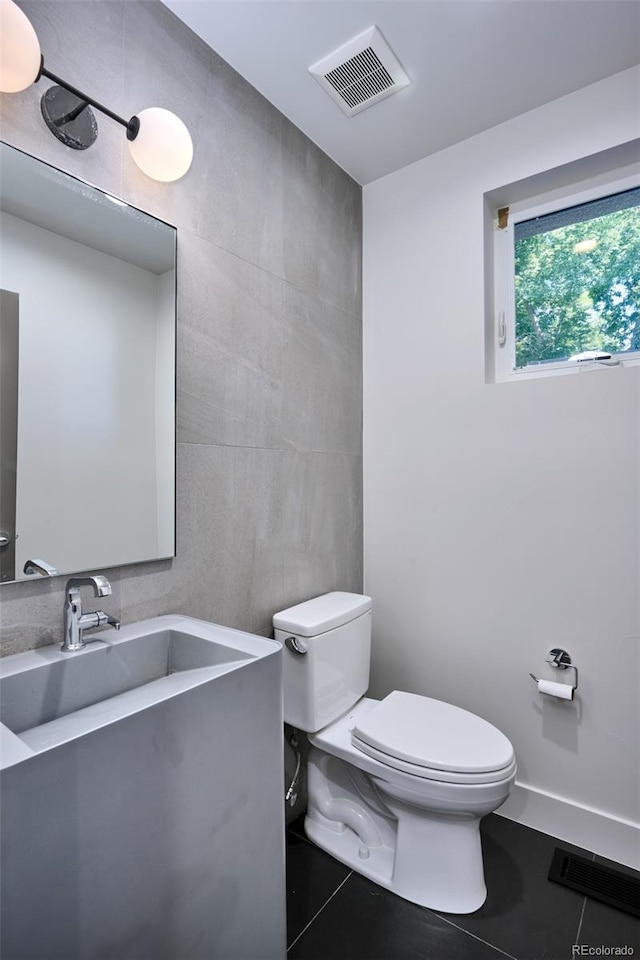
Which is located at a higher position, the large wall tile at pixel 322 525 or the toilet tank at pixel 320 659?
the large wall tile at pixel 322 525

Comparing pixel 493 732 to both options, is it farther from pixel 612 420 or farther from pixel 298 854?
pixel 612 420

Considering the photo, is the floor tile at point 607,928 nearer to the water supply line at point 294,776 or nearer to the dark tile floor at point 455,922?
the dark tile floor at point 455,922

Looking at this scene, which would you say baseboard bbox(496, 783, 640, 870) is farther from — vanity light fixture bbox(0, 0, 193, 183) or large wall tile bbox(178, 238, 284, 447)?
vanity light fixture bbox(0, 0, 193, 183)

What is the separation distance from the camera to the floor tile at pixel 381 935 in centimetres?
118

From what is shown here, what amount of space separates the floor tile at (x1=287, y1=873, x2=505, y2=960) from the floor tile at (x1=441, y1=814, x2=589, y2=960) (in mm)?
56

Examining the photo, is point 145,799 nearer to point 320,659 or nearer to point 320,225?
point 320,659

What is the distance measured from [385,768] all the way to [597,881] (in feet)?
2.45

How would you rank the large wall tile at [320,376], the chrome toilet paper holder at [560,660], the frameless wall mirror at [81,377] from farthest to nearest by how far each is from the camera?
the large wall tile at [320,376]
the chrome toilet paper holder at [560,660]
the frameless wall mirror at [81,377]

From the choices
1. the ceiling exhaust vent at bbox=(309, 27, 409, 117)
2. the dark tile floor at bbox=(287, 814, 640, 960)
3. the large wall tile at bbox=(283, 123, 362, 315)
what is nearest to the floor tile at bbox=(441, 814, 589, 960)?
the dark tile floor at bbox=(287, 814, 640, 960)

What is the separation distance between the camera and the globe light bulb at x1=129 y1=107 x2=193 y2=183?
1.12 metres

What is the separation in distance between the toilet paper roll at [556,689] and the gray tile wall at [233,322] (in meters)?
0.76

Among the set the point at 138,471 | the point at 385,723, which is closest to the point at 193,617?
the point at 138,471
